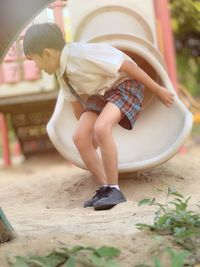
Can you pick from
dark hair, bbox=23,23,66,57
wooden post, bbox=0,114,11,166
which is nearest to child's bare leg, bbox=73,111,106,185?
dark hair, bbox=23,23,66,57

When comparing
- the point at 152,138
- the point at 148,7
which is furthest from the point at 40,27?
the point at 148,7

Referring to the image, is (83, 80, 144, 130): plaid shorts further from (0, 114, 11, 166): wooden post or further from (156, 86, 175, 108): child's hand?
(0, 114, 11, 166): wooden post

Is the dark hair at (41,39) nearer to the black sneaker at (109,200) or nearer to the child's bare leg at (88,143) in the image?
the child's bare leg at (88,143)

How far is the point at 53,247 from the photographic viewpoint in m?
1.05

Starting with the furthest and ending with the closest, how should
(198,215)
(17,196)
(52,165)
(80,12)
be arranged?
(52,165)
(80,12)
(17,196)
(198,215)

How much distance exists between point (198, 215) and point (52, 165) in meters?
2.12

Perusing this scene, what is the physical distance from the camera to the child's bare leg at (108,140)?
1.66 metres

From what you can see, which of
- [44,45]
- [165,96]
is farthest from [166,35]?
[44,45]

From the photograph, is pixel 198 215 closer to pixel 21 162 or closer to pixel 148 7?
pixel 148 7

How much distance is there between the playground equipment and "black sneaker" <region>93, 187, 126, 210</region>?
0.63 feet

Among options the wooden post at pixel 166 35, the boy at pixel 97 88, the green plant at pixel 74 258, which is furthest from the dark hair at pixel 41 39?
the wooden post at pixel 166 35

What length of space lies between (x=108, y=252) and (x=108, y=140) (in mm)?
699

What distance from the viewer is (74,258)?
976 millimetres

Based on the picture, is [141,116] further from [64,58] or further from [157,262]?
[157,262]
